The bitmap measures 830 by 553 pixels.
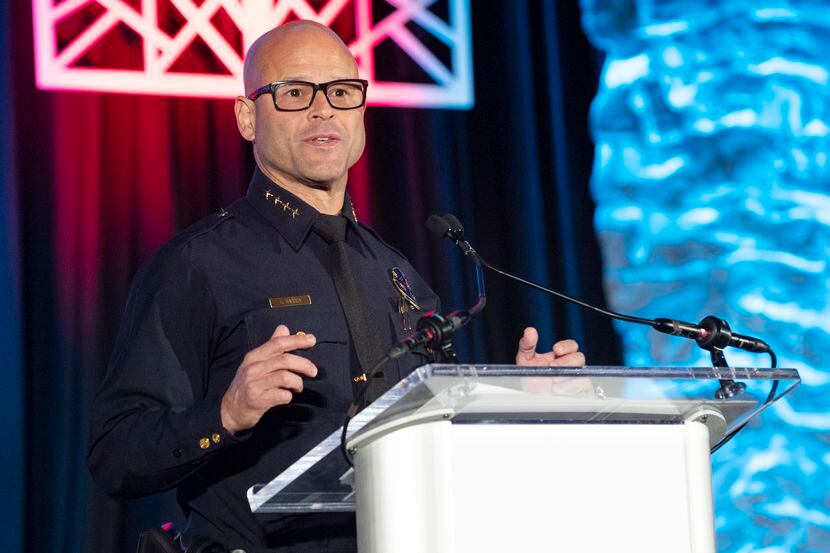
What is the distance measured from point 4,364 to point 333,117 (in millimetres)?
1242

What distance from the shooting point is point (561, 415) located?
4.14 ft

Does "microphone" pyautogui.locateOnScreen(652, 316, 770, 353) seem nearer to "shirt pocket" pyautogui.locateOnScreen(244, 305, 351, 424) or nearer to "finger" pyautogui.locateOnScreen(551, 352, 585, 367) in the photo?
"finger" pyautogui.locateOnScreen(551, 352, 585, 367)

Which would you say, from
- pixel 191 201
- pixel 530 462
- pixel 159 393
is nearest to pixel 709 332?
pixel 530 462

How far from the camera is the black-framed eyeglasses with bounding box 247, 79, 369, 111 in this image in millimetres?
2076

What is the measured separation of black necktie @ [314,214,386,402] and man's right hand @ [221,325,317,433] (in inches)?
15.6

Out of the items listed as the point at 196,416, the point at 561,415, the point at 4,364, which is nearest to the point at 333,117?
the point at 196,416

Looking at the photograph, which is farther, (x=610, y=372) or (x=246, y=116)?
(x=246, y=116)

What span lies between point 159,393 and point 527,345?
569 mm

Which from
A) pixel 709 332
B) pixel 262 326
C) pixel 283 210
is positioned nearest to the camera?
pixel 709 332

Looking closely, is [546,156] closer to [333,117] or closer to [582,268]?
[582,268]

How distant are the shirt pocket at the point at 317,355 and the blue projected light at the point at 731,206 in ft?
6.06

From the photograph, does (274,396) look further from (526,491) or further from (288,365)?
(526,491)

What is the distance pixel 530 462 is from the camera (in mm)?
1221

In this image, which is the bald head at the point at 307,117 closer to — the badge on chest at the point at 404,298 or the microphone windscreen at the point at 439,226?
the badge on chest at the point at 404,298
